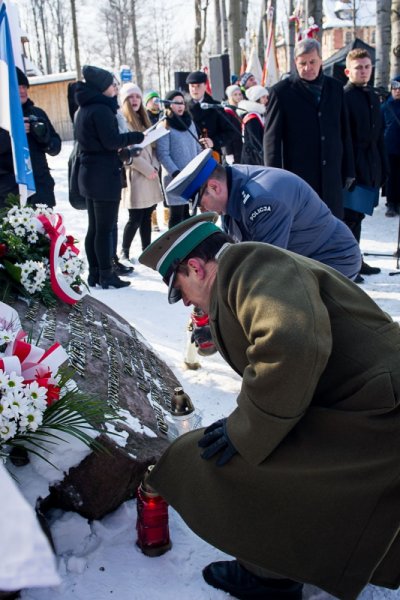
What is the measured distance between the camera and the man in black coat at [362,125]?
18.9 ft

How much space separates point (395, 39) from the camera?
1065 centimetres

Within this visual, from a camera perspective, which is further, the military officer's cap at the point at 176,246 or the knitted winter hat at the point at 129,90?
the knitted winter hat at the point at 129,90

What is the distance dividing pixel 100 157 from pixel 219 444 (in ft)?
13.1

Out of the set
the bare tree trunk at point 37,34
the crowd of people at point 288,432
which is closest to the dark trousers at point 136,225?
the crowd of people at point 288,432

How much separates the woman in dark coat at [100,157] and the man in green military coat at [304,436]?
12.0 feet

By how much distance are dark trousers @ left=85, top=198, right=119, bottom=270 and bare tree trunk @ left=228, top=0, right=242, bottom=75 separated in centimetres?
1109

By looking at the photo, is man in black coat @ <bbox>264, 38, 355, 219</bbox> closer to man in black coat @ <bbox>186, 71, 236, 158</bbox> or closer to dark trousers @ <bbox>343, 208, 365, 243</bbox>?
dark trousers @ <bbox>343, 208, 365, 243</bbox>

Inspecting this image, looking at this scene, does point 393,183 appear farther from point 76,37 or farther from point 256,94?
point 76,37

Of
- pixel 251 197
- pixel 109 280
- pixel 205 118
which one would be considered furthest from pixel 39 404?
pixel 205 118

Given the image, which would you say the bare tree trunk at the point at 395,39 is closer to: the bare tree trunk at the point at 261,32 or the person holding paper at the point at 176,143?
the person holding paper at the point at 176,143

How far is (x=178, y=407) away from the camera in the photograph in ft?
9.28

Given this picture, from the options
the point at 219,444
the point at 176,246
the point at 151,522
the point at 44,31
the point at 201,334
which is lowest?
the point at 151,522

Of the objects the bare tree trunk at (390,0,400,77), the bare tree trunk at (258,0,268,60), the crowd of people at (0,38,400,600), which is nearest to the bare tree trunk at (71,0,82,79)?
the bare tree trunk at (258,0,268,60)

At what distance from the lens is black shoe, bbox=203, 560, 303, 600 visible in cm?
199
